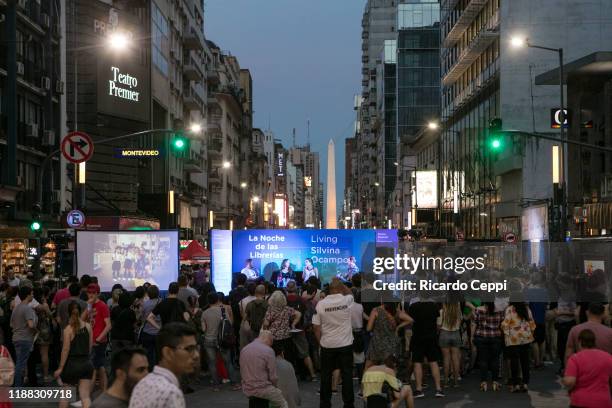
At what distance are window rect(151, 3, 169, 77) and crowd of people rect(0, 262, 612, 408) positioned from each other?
44.4 metres

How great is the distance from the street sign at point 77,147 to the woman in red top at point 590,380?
18.8 meters

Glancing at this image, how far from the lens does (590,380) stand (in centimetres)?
945

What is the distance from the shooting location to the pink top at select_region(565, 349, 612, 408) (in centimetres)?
942

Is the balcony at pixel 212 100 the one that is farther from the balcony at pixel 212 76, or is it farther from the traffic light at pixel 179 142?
the traffic light at pixel 179 142

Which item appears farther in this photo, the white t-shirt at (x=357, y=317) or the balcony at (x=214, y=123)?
the balcony at (x=214, y=123)

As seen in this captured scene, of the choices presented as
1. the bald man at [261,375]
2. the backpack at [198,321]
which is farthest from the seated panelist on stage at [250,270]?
the bald man at [261,375]

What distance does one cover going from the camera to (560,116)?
3172 cm

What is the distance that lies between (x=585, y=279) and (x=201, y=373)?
7.66m

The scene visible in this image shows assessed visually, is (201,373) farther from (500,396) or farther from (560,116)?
(560,116)

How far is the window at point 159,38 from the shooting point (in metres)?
62.8

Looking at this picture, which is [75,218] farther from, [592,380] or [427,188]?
[427,188]

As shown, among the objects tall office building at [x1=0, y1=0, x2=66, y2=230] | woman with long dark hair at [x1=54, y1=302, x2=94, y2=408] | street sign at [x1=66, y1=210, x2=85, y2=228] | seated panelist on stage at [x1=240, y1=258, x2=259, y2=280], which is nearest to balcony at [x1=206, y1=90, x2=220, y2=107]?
tall office building at [x1=0, y1=0, x2=66, y2=230]

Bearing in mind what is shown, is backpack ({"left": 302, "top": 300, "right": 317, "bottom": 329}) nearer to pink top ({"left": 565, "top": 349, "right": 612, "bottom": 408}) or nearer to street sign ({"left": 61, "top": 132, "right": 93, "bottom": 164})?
pink top ({"left": 565, "top": 349, "right": 612, "bottom": 408})

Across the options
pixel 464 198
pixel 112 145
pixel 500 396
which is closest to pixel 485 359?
pixel 500 396
